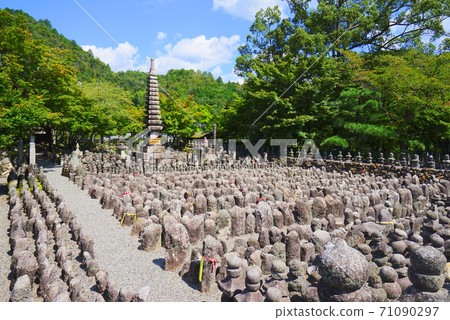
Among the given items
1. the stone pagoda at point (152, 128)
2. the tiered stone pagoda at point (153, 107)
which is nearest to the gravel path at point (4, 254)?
the stone pagoda at point (152, 128)

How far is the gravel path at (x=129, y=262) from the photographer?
12.3 feet

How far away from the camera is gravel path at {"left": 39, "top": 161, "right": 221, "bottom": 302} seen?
12.3 feet

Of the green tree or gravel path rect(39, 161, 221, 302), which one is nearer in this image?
gravel path rect(39, 161, 221, 302)

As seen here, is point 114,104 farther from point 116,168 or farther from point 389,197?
point 389,197

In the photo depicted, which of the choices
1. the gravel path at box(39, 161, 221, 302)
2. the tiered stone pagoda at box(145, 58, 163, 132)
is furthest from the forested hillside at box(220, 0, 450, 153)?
the gravel path at box(39, 161, 221, 302)

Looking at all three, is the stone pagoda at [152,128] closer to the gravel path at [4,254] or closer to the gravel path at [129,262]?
the gravel path at [4,254]

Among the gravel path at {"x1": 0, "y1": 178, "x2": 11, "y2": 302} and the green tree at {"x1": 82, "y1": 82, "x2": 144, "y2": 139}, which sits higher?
the green tree at {"x1": 82, "y1": 82, "x2": 144, "y2": 139}

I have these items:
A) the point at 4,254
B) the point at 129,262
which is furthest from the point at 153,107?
the point at 129,262

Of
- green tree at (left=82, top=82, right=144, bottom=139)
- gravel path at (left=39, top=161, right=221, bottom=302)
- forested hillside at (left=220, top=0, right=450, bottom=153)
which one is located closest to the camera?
gravel path at (left=39, top=161, right=221, bottom=302)

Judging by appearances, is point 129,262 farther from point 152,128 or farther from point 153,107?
point 153,107

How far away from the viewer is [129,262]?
15.2 ft

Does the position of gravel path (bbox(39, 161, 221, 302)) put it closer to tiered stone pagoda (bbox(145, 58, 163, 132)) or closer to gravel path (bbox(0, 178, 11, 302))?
gravel path (bbox(0, 178, 11, 302))

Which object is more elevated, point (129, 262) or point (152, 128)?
point (152, 128)

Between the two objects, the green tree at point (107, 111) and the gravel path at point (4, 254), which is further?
the green tree at point (107, 111)
